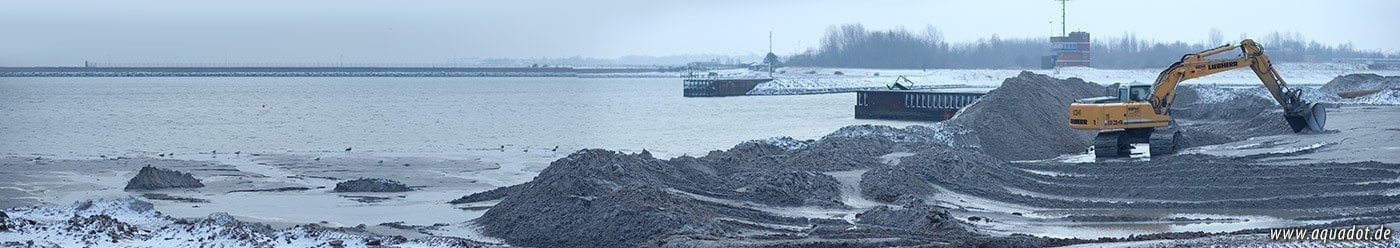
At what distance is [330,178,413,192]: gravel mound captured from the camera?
69.8ft

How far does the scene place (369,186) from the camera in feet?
70.0

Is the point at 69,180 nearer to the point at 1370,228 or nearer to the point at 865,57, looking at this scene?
the point at 1370,228

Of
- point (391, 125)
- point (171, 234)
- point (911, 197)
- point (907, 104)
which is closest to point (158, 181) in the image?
point (171, 234)

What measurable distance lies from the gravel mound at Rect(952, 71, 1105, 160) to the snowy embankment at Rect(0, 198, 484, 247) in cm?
1545

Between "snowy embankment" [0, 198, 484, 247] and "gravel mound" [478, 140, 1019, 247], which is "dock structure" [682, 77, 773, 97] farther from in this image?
"snowy embankment" [0, 198, 484, 247]

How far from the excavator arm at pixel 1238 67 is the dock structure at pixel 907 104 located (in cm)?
1791

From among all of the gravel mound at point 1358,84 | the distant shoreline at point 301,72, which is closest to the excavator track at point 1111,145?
the gravel mound at point 1358,84

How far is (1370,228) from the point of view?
14.6m

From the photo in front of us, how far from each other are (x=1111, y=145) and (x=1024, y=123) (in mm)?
4454

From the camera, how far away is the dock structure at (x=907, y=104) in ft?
162

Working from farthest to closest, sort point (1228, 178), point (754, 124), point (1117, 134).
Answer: point (754, 124) < point (1117, 134) < point (1228, 178)

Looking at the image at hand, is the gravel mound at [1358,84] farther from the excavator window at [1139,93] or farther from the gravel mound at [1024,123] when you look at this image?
the excavator window at [1139,93]

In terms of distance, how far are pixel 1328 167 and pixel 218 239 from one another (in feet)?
50.5

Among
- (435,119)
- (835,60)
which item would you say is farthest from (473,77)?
(435,119)
